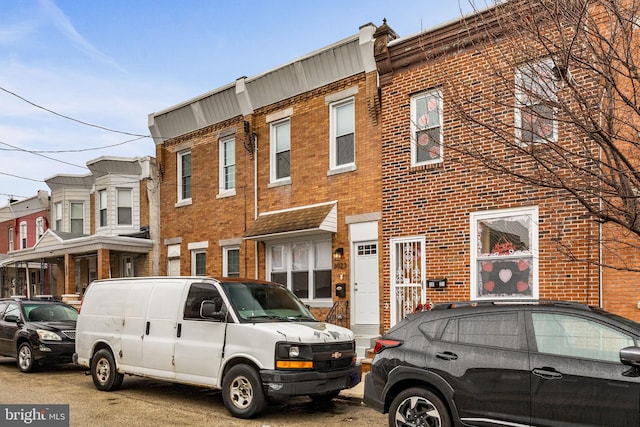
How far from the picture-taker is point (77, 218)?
26344 millimetres

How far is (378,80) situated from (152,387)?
796 cm

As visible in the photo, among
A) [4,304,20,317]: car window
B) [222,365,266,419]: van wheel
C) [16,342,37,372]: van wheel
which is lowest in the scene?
[16,342,37,372]: van wheel

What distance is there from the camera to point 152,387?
10211 mm

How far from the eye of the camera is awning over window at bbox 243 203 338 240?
13688mm

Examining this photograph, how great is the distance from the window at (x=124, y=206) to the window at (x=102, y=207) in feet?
2.99

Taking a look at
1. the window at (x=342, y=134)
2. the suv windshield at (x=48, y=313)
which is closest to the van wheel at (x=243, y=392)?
the suv windshield at (x=48, y=313)

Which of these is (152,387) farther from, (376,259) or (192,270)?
(192,270)

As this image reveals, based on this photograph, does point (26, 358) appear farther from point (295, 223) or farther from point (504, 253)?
point (504, 253)

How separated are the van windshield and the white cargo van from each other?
0.02m

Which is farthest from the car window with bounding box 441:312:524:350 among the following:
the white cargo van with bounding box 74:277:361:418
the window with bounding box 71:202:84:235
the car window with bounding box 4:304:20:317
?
the window with bounding box 71:202:84:235

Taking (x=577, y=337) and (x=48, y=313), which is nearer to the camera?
(x=577, y=337)

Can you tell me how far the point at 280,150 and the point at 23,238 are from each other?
73.8ft

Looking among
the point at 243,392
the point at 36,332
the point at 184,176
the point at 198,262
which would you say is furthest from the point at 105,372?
the point at 184,176

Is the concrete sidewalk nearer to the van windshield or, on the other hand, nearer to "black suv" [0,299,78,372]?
the van windshield
